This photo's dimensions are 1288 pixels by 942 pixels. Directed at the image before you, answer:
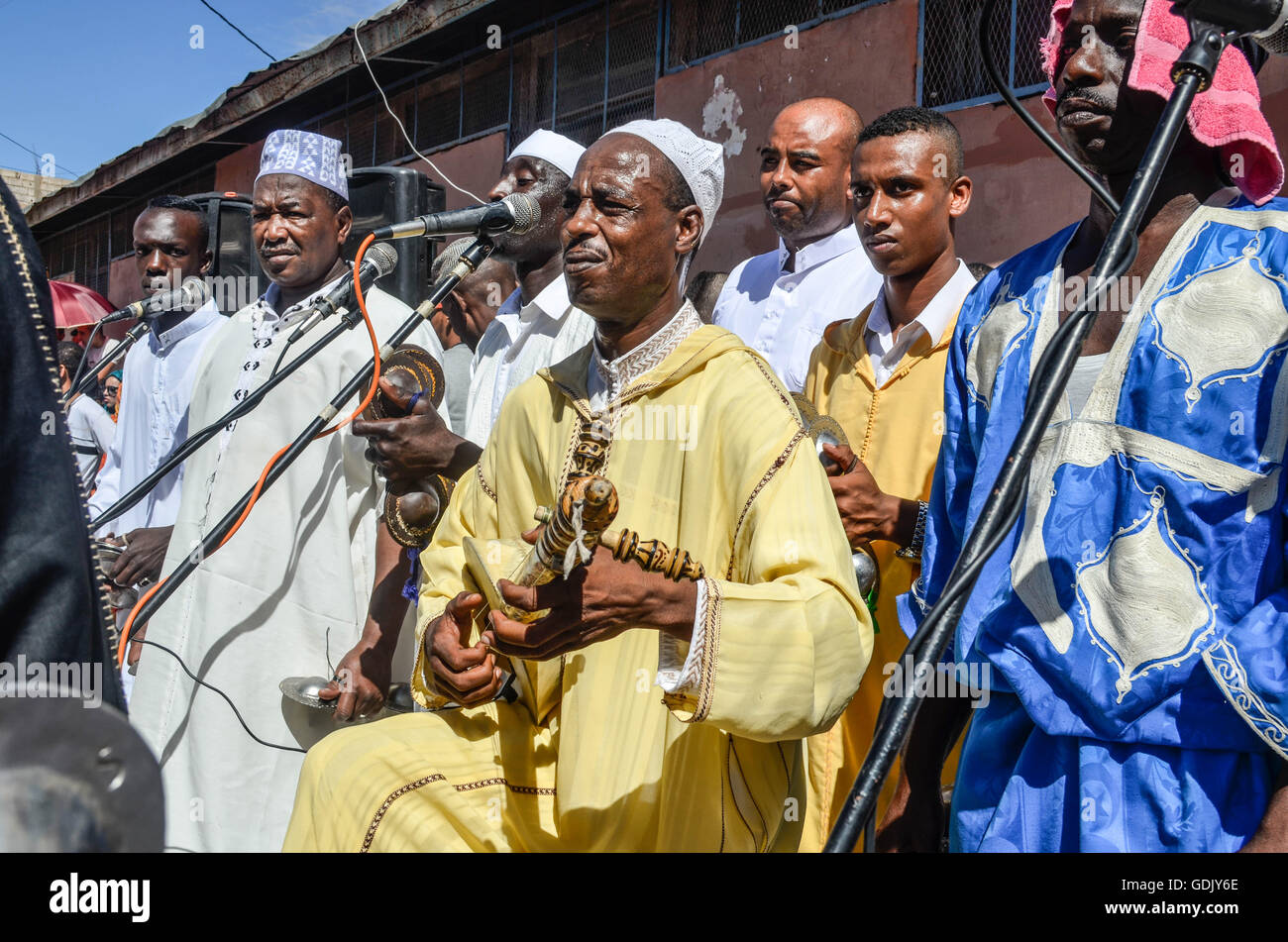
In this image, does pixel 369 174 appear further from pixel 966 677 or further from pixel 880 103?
pixel 966 677

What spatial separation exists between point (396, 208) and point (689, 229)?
128 inches

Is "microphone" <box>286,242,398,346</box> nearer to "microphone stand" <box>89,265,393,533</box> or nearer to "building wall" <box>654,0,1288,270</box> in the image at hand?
"microphone stand" <box>89,265,393,533</box>

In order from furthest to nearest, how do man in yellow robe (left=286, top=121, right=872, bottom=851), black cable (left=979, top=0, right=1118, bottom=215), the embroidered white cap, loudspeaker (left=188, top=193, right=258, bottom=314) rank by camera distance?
loudspeaker (left=188, top=193, right=258, bottom=314) → the embroidered white cap → man in yellow robe (left=286, top=121, right=872, bottom=851) → black cable (left=979, top=0, right=1118, bottom=215)

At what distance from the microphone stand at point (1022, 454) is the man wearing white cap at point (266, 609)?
249cm

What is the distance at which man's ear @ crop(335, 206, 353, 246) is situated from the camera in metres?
4.39

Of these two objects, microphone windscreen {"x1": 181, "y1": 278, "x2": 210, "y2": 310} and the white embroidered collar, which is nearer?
the white embroidered collar

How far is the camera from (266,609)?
385 cm

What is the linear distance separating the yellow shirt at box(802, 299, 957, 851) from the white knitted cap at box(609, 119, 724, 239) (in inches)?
30.5

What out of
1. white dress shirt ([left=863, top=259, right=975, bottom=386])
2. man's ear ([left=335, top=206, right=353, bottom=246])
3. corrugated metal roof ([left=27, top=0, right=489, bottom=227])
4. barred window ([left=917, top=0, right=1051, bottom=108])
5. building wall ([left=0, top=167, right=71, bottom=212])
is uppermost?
building wall ([left=0, top=167, right=71, bottom=212])

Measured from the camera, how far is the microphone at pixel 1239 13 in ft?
4.78

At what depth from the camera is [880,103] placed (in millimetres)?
6262

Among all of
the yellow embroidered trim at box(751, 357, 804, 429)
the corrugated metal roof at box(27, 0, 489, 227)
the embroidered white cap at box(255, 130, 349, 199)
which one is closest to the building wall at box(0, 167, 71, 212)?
the corrugated metal roof at box(27, 0, 489, 227)
